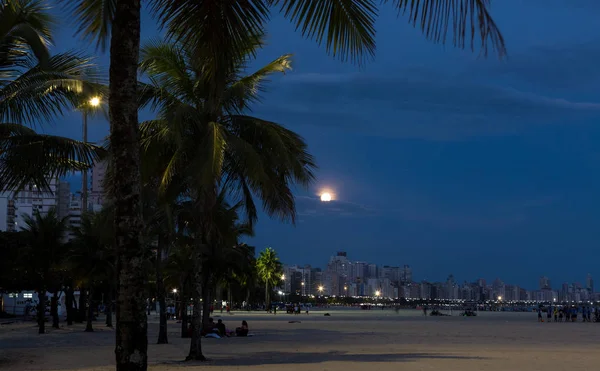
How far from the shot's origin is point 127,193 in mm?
6992

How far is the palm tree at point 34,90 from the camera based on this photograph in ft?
43.0

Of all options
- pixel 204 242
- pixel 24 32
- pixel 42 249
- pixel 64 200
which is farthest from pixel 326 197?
pixel 64 200

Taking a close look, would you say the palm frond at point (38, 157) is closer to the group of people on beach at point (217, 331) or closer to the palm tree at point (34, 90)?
the palm tree at point (34, 90)

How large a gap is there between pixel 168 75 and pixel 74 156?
5.13 metres

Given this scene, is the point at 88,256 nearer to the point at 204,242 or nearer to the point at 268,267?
the point at 204,242

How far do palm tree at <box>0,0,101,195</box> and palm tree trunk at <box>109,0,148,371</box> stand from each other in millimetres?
5422

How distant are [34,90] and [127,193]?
750cm

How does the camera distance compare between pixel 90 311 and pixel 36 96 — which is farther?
pixel 90 311

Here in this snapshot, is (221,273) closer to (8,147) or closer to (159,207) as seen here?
(159,207)

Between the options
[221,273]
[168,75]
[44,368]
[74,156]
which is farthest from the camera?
[221,273]

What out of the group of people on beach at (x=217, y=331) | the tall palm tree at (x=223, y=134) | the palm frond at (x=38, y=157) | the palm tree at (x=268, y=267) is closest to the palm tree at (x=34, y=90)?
the palm frond at (x=38, y=157)

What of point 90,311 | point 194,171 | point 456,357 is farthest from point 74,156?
point 90,311

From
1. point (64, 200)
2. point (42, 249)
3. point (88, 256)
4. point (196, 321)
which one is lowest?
point (196, 321)

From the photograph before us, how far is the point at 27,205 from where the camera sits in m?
158
